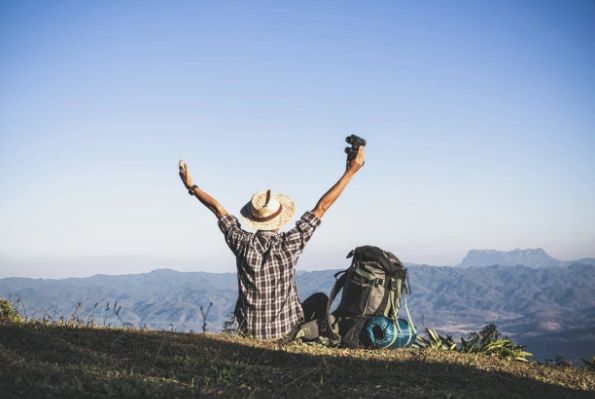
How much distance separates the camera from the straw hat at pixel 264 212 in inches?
285

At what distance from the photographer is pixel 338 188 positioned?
7.18 meters

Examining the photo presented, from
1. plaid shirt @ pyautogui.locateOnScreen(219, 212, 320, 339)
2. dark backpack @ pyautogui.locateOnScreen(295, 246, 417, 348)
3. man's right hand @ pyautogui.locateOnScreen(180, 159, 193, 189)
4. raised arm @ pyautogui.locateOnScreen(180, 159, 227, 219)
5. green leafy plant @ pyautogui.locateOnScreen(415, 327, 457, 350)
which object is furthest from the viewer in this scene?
green leafy plant @ pyautogui.locateOnScreen(415, 327, 457, 350)

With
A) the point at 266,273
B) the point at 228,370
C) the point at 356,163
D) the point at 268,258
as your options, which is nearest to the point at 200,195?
the point at 268,258

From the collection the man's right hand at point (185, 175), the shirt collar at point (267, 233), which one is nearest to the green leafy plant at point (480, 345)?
the shirt collar at point (267, 233)

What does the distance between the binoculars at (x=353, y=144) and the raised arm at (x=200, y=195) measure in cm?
200

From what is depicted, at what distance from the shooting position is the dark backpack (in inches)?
282

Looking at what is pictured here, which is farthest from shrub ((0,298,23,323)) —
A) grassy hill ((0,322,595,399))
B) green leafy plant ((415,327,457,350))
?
green leafy plant ((415,327,457,350))

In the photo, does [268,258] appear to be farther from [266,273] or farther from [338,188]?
[338,188]

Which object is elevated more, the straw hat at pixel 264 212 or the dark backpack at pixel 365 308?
the straw hat at pixel 264 212

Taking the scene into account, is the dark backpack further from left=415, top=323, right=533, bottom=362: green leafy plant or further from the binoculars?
the binoculars

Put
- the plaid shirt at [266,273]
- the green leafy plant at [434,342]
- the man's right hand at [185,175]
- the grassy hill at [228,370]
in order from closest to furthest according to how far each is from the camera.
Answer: the grassy hill at [228,370], the plaid shirt at [266,273], the man's right hand at [185,175], the green leafy plant at [434,342]

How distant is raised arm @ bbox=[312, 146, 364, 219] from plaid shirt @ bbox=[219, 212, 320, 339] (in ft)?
0.54

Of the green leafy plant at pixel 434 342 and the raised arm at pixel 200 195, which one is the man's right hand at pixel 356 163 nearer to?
the raised arm at pixel 200 195

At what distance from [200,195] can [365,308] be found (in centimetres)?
300
